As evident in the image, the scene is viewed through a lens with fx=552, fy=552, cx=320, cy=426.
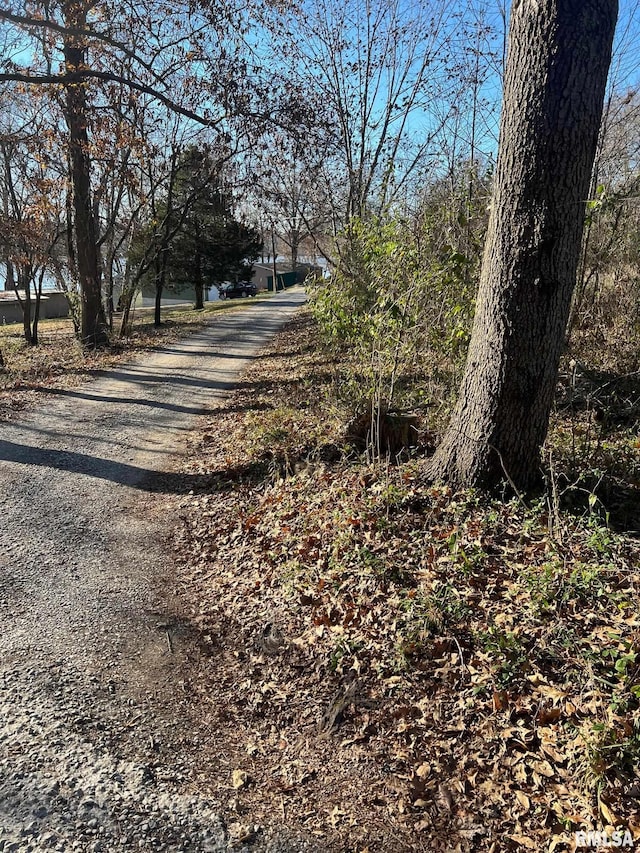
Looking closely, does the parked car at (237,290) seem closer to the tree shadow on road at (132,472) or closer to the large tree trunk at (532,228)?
the tree shadow on road at (132,472)

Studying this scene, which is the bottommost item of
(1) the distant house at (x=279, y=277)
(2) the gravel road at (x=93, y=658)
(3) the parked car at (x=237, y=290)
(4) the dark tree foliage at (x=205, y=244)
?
(2) the gravel road at (x=93, y=658)

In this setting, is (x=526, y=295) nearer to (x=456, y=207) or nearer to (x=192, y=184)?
(x=456, y=207)

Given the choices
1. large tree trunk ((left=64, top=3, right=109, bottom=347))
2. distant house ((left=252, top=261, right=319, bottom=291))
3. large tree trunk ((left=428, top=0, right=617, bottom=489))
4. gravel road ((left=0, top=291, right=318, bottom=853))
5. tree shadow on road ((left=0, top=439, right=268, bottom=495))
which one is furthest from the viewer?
distant house ((left=252, top=261, right=319, bottom=291))

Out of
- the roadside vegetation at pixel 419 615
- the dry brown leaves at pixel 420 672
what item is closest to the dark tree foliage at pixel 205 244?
the roadside vegetation at pixel 419 615

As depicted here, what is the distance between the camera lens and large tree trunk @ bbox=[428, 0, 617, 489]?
3516 millimetres

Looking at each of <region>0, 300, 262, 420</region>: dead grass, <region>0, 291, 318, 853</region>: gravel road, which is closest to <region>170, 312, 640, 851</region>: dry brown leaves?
<region>0, 291, 318, 853</region>: gravel road

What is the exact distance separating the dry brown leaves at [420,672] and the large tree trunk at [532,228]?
0.58 m

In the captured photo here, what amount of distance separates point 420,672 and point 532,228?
2944 mm

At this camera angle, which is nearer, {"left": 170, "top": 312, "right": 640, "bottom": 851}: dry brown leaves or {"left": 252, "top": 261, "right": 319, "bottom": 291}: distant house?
{"left": 170, "top": 312, "right": 640, "bottom": 851}: dry brown leaves

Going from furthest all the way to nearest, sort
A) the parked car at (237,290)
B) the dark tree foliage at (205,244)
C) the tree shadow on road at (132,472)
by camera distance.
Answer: the parked car at (237,290), the dark tree foliage at (205,244), the tree shadow on road at (132,472)

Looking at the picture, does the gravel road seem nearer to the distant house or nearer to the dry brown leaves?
the dry brown leaves

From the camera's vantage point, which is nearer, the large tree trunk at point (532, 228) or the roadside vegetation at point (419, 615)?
the roadside vegetation at point (419, 615)

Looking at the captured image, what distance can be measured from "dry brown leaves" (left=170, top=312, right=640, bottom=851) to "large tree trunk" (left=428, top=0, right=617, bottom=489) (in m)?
0.58

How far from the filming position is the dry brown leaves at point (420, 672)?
8.30ft
